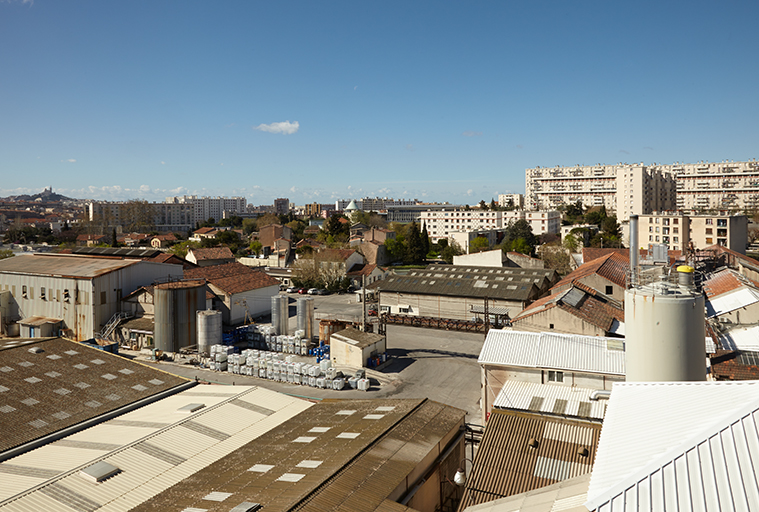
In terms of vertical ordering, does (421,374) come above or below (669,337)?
below

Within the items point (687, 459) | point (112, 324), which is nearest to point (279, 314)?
point (112, 324)

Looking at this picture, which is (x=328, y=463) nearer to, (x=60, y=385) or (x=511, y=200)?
(x=60, y=385)

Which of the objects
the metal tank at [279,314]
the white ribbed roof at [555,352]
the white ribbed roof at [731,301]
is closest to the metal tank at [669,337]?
the white ribbed roof at [555,352]

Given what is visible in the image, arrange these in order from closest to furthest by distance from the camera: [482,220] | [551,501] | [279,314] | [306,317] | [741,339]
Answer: [551,501]
[741,339]
[306,317]
[279,314]
[482,220]

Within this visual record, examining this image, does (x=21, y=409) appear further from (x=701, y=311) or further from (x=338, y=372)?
(x=701, y=311)

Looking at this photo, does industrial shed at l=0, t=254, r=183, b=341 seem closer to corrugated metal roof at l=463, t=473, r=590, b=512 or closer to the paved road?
the paved road

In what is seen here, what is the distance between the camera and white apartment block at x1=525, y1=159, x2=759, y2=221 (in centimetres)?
9488

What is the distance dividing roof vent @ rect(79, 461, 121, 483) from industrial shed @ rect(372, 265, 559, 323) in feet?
81.8

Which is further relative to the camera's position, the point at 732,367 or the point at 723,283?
the point at 723,283

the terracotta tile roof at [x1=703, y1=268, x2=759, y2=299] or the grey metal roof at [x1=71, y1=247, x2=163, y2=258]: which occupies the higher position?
the grey metal roof at [x1=71, y1=247, x2=163, y2=258]

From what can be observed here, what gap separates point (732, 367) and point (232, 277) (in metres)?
32.9

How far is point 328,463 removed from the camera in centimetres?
1149

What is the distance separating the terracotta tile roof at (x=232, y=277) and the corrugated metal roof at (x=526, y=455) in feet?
89.1

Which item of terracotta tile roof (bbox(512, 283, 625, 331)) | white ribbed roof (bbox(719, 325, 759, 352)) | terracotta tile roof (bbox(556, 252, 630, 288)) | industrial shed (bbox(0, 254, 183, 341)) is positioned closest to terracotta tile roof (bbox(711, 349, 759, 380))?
white ribbed roof (bbox(719, 325, 759, 352))
